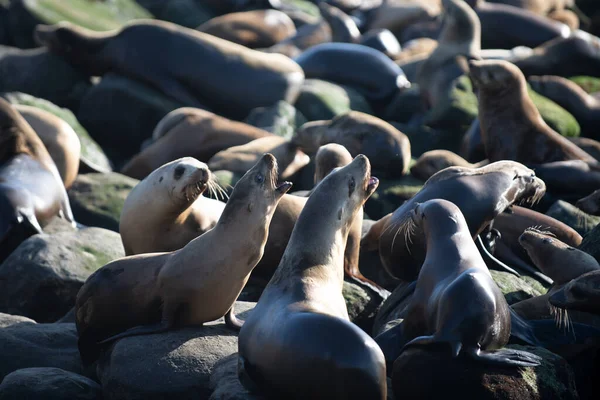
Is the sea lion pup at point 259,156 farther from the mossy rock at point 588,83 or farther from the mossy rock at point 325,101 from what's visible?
the mossy rock at point 588,83

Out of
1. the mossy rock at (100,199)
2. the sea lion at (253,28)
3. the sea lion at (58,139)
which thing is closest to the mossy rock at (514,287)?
the mossy rock at (100,199)

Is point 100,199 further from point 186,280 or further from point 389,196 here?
point 186,280

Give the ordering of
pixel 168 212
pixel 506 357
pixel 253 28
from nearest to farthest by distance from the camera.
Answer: pixel 506 357
pixel 168 212
pixel 253 28

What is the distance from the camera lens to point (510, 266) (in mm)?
7453

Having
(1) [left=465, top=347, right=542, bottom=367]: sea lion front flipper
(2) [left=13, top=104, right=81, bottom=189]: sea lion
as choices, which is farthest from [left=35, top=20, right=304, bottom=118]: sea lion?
(1) [left=465, top=347, right=542, bottom=367]: sea lion front flipper

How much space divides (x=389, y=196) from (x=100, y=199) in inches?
103

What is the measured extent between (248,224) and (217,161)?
15.1 feet

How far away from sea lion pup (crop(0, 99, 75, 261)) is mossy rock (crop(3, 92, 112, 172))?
173cm

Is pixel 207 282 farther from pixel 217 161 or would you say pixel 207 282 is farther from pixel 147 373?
pixel 217 161

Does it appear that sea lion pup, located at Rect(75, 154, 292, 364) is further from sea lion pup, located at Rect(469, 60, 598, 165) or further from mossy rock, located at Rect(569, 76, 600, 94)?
mossy rock, located at Rect(569, 76, 600, 94)

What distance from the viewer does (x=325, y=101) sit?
43.4ft

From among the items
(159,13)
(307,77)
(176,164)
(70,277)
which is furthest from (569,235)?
(159,13)

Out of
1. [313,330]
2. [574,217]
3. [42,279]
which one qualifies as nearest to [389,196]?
[574,217]

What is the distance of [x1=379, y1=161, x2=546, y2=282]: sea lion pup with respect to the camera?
698 cm
